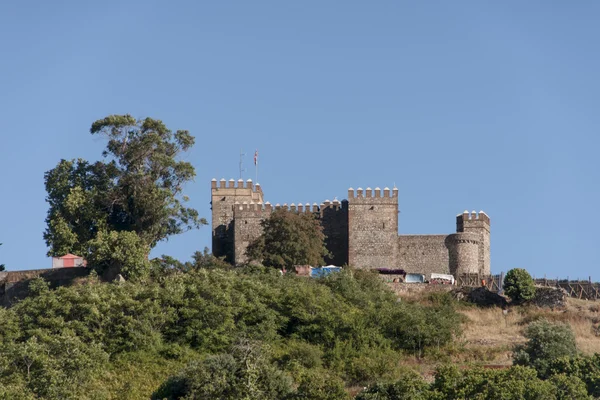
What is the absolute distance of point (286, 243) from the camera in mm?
67000

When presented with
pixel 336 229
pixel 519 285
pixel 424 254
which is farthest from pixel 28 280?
pixel 519 285

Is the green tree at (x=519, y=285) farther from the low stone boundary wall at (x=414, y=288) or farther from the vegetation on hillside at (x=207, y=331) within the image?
the vegetation on hillside at (x=207, y=331)

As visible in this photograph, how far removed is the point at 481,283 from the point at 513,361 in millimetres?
18430

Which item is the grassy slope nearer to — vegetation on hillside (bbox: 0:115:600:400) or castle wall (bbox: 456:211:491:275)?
vegetation on hillside (bbox: 0:115:600:400)

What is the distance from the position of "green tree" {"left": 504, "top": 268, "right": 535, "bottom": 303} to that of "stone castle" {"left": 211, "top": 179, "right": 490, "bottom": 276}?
26.2ft

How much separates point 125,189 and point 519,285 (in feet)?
59.2

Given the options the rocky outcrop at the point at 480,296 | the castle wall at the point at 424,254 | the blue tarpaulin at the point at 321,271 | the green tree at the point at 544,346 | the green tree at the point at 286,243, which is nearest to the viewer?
the green tree at the point at 544,346

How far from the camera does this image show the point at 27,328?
53.5 metres

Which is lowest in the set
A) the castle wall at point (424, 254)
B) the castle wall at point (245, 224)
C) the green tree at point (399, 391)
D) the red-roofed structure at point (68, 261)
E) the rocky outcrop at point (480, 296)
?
the green tree at point (399, 391)

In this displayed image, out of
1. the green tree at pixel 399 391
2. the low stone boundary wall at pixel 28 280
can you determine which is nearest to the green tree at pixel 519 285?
the low stone boundary wall at pixel 28 280

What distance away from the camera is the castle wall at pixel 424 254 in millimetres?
71812

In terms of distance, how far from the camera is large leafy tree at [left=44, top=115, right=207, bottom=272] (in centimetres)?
6394

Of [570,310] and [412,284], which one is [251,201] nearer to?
[412,284]

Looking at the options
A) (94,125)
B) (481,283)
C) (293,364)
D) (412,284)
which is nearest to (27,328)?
(293,364)
